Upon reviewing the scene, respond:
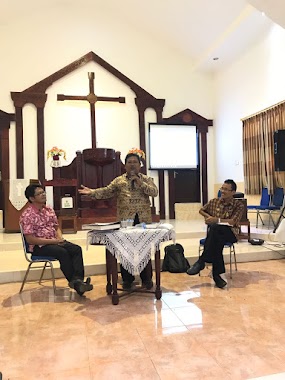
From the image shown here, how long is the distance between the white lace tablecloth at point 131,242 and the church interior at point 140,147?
22cm

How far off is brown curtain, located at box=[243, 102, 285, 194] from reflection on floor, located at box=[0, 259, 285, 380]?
3.26m

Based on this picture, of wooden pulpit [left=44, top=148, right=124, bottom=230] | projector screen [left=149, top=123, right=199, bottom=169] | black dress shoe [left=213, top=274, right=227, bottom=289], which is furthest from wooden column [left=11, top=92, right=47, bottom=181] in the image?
black dress shoe [left=213, top=274, right=227, bottom=289]

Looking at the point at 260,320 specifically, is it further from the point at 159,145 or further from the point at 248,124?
the point at 159,145

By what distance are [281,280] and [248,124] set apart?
431 centimetres

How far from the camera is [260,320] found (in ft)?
8.47

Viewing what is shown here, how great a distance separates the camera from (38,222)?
3.38m

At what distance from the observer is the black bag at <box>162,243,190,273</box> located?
4027 mm

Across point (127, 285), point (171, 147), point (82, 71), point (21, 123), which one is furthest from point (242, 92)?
point (127, 285)

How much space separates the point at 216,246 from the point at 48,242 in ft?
5.38

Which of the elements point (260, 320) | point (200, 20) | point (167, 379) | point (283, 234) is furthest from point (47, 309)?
point (200, 20)

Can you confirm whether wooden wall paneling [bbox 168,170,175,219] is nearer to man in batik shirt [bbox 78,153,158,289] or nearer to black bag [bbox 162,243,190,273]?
black bag [bbox 162,243,190,273]

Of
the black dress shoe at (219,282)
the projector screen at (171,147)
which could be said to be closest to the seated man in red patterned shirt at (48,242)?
the black dress shoe at (219,282)

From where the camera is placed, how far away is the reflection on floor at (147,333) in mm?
1912

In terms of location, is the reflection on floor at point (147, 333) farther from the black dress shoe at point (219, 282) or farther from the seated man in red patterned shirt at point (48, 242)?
the seated man in red patterned shirt at point (48, 242)
